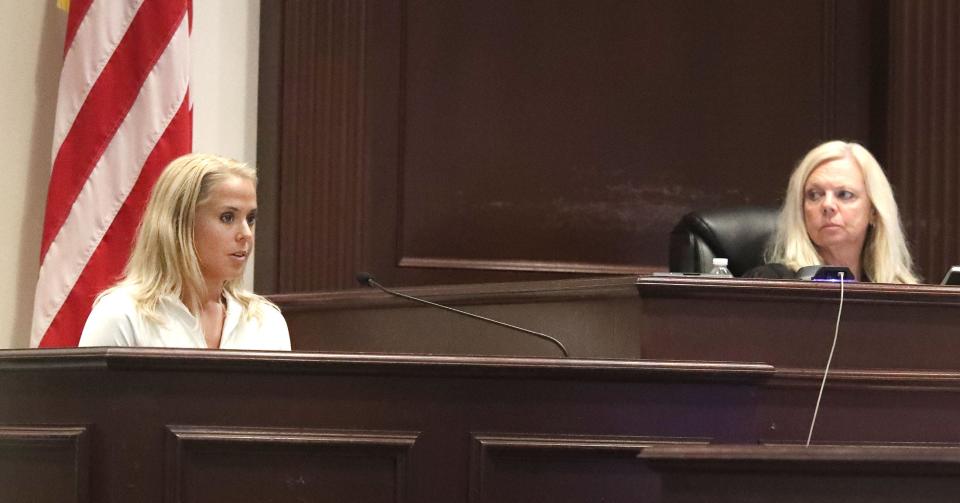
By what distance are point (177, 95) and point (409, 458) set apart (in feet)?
6.50

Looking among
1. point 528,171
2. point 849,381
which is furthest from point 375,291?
point 849,381

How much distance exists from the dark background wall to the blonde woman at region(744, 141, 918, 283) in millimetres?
845

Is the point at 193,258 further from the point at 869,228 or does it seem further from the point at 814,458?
the point at 869,228

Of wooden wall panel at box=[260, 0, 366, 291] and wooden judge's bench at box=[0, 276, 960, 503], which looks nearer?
wooden judge's bench at box=[0, 276, 960, 503]

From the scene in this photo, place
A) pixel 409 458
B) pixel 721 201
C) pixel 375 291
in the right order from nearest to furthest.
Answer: pixel 409 458
pixel 375 291
pixel 721 201

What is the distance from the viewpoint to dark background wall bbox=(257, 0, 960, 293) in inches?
177

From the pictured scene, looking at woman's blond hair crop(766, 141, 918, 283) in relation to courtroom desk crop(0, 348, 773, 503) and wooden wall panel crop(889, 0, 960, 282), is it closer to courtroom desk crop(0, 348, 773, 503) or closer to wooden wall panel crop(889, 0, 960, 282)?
wooden wall panel crop(889, 0, 960, 282)

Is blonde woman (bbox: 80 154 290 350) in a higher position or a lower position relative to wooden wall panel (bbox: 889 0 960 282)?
lower

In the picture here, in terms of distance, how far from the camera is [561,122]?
4758 millimetres

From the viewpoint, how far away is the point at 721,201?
4.87 metres

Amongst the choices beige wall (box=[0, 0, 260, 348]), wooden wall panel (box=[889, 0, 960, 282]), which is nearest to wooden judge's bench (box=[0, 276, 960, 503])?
beige wall (box=[0, 0, 260, 348])

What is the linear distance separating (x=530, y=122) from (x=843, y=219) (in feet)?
4.44

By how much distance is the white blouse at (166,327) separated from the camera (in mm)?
2871

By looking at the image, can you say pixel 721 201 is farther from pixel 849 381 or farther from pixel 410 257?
pixel 849 381
